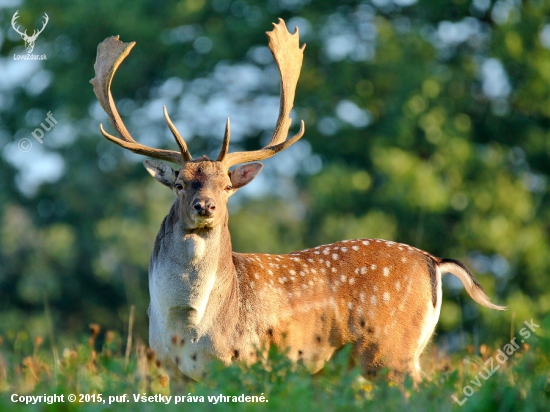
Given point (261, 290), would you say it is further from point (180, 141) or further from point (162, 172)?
point (180, 141)

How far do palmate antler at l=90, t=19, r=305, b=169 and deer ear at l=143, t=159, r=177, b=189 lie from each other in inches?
4.1

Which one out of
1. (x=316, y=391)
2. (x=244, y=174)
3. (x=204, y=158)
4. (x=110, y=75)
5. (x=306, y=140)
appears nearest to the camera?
(x=316, y=391)

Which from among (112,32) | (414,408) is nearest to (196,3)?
(112,32)

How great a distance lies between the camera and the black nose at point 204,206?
5438mm

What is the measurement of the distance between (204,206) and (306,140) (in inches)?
560

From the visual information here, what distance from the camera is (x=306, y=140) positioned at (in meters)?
19.5

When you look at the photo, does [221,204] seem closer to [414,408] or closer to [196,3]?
[414,408]

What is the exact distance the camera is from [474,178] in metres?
16.4

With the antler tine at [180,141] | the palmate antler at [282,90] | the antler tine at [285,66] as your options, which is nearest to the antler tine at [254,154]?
the palmate antler at [282,90]

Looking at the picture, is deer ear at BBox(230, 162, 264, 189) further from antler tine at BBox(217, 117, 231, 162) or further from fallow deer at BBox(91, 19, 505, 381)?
antler tine at BBox(217, 117, 231, 162)

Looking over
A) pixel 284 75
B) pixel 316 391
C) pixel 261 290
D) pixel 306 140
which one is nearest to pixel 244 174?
pixel 261 290

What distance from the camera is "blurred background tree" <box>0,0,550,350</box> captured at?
16141 mm

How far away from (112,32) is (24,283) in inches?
266

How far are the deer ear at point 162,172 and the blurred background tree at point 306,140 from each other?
362 inches
